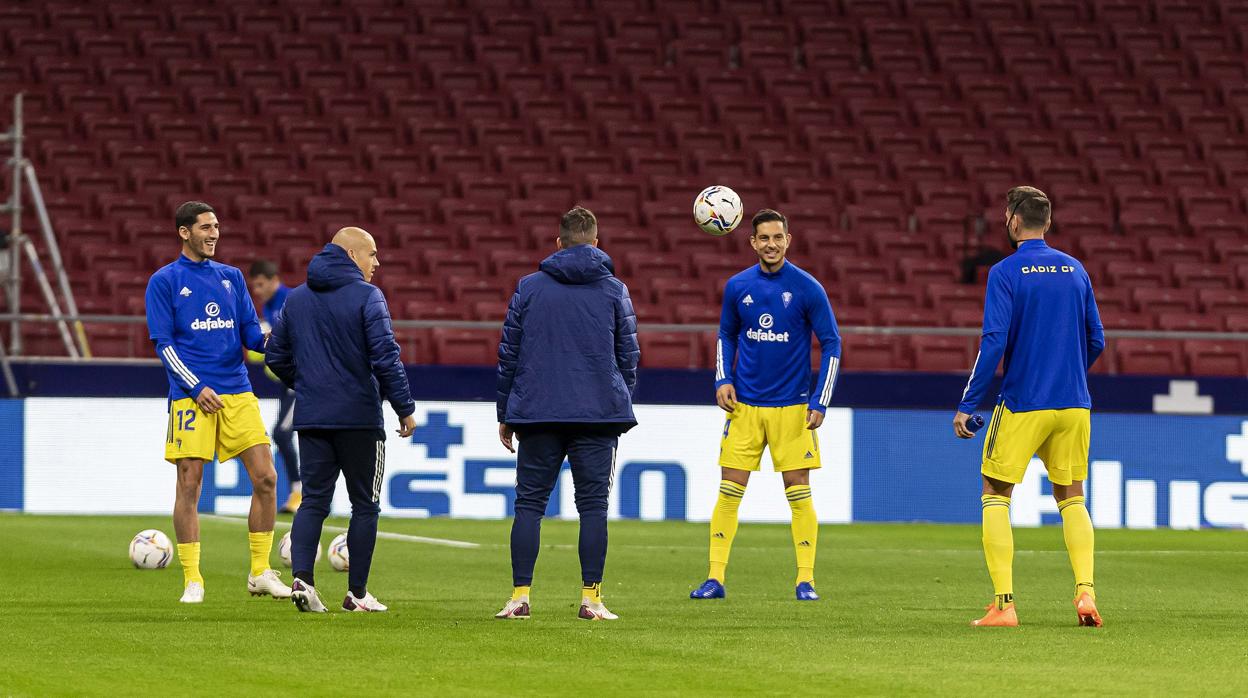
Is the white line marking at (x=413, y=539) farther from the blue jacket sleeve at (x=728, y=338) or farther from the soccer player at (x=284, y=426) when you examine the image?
the blue jacket sleeve at (x=728, y=338)

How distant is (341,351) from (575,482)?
128 cm

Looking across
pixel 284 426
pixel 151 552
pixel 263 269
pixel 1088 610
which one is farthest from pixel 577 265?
pixel 284 426

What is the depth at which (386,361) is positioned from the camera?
8.59 meters

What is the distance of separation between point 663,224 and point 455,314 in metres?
3.71

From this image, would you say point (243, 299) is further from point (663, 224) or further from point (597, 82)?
point (597, 82)

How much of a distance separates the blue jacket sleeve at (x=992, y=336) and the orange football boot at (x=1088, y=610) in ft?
3.25

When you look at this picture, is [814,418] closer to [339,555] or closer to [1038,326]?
[1038,326]

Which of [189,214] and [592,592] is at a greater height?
[189,214]

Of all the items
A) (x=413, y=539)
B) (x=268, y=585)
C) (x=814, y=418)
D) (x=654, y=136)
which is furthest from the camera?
(x=654, y=136)

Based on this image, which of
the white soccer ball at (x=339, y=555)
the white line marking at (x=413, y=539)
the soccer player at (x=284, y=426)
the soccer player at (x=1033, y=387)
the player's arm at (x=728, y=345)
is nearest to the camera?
the soccer player at (x=1033, y=387)

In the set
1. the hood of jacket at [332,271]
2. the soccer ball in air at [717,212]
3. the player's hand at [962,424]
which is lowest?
the player's hand at [962,424]

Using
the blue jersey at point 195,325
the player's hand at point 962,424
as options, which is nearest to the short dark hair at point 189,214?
the blue jersey at point 195,325

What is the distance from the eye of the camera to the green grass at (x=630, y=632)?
21.1ft

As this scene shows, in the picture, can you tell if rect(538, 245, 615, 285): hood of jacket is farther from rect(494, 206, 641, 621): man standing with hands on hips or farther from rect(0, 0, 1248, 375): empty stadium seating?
rect(0, 0, 1248, 375): empty stadium seating
